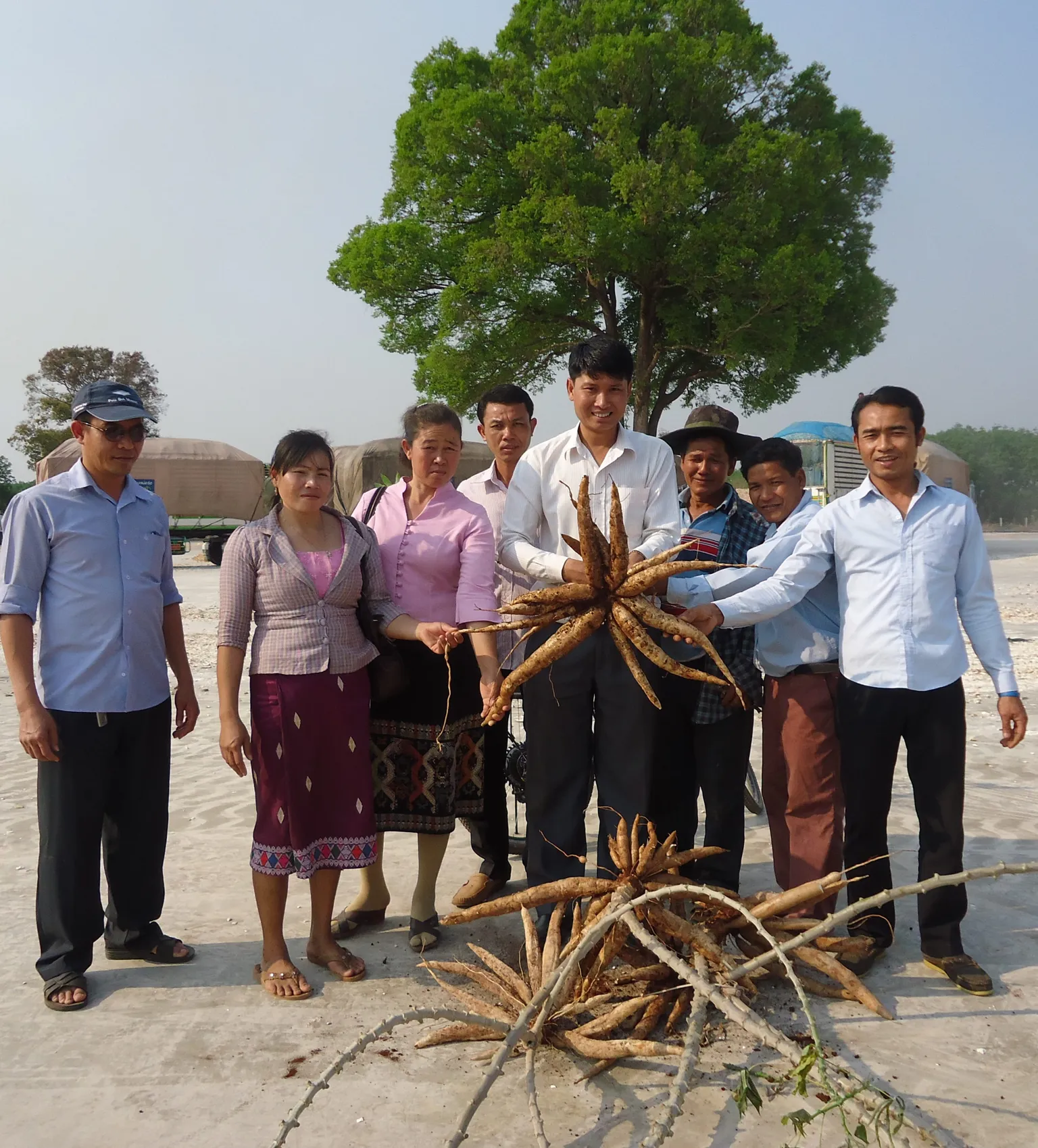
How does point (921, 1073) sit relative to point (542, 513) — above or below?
below

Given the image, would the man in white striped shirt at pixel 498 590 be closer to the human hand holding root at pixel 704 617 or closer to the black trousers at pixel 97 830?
the human hand holding root at pixel 704 617

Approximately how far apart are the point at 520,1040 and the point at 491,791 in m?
1.35

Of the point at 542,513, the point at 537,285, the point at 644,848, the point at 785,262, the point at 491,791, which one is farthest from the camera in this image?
the point at 537,285

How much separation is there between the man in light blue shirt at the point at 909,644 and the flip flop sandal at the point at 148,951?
7.60ft

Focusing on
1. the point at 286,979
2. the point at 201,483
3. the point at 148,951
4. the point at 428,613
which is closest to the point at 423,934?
the point at 286,979

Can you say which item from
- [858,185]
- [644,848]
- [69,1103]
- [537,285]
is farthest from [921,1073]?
[858,185]

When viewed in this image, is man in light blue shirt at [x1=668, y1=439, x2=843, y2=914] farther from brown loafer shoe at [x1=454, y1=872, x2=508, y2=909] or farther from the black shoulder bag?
brown loafer shoe at [x1=454, y1=872, x2=508, y2=909]

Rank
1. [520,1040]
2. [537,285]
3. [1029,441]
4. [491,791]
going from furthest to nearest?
[1029,441]
[537,285]
[491,791]
[520,1040]

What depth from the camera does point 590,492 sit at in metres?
3.30

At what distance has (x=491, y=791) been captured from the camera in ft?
13.2

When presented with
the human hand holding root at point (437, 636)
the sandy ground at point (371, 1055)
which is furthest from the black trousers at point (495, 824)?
the human hand holding root at point (437, 636)

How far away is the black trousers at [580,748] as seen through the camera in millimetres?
3143

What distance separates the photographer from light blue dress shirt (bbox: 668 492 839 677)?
349cm

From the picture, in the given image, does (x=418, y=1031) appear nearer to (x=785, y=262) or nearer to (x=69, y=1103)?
(x=69, y=1103)
